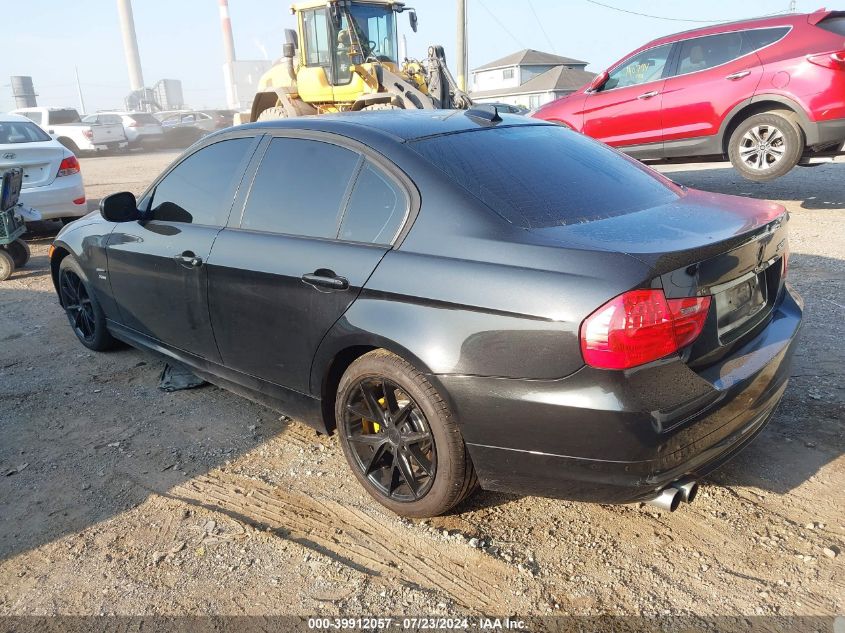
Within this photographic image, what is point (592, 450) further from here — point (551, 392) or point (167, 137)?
point (167, 137)

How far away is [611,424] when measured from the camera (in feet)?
7.12

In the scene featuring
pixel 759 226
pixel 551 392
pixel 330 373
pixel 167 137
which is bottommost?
pixel 167 137

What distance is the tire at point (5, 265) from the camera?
7.15 m

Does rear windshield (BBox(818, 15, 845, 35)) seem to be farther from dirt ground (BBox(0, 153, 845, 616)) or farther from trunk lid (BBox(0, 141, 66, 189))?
trunk lid (BBox(0, 141, 66, 189))

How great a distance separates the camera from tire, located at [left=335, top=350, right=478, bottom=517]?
254 cm

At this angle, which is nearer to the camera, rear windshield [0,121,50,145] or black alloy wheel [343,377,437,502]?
black alloy wheel [343,377,437,502]

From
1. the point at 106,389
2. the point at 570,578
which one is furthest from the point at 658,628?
the point at 106,389

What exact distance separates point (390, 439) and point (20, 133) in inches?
354

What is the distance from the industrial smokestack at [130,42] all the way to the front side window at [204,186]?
10199 centimetres

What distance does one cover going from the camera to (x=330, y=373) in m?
2.97

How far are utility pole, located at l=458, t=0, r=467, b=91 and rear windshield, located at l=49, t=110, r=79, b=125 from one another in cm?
1508

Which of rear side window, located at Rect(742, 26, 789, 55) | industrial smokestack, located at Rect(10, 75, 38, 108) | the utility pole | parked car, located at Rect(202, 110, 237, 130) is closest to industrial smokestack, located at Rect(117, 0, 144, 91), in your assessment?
industrial smokestack, located at Rect(10, 75, 38, 108)

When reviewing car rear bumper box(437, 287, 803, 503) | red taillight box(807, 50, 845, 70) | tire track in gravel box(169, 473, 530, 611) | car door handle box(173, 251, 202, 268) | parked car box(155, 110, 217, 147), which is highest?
red taillight box(807, 50, 845, 70)

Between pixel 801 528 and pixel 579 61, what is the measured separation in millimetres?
60386
